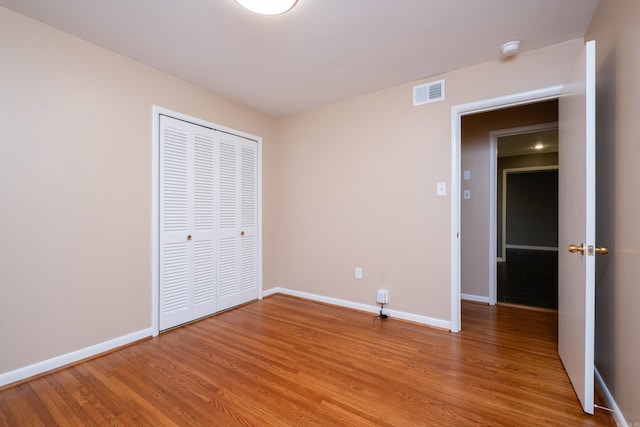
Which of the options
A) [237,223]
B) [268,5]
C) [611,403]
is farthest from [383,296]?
[268,5]

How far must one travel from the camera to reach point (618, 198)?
1516 mm

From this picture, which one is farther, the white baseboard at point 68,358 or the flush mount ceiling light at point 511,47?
the flush mount ceiling light at point 511,47

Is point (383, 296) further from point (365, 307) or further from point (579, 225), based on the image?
point (579, 225)

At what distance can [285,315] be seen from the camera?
3.11m

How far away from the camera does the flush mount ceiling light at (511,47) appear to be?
7.13 ft

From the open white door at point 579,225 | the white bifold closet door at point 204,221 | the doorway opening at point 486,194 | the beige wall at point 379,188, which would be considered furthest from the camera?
the doorway opening at point 486,194

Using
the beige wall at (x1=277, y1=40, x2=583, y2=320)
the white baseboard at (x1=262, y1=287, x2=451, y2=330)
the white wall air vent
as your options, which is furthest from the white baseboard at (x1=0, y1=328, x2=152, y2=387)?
the white wall air vent

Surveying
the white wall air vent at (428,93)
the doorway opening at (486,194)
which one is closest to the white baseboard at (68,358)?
the white wall air vent at (428,93)

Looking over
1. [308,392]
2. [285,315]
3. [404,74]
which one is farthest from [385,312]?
[404,74]

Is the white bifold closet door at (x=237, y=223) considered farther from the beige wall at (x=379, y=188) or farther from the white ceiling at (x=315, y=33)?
the white ceiling at (x=315, y=33)

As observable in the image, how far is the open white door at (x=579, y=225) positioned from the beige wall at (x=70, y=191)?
317 centimetres

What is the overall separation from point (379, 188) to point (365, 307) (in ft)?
4.46

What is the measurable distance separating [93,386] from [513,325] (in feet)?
11.4

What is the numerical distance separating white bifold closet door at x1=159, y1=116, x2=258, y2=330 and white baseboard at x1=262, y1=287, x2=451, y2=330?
1.43 feet
